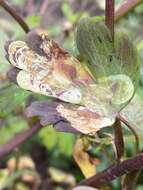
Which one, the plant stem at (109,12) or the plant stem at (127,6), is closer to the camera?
the plant stem at (109,12)

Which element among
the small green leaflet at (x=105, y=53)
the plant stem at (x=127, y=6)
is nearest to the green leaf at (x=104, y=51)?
the small green leaflet at (x=105, y=53)

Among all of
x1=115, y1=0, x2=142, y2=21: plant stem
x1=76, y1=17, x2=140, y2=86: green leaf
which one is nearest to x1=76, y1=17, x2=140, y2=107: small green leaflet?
x1=76, y1=17, x2=140, y2=86: green leaf

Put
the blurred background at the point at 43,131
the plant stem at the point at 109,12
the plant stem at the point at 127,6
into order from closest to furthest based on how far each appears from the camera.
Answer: the plant stem at the point at 109,12, the plant stem at the point at 127,6, the blurred background at the point at 43,131

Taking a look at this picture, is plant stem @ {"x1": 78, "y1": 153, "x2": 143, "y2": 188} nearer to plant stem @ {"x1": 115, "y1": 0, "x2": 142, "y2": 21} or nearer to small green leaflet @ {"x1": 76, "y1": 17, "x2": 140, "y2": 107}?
small green leaflet @ {"x1": 76, "y1": 17, "x2": 140, "y2": 107}

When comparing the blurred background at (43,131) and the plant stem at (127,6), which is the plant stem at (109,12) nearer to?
the blurred background at (43,131)

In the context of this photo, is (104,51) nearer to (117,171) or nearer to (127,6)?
(117,171)

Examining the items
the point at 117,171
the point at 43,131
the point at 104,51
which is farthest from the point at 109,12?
the point at 43,131
